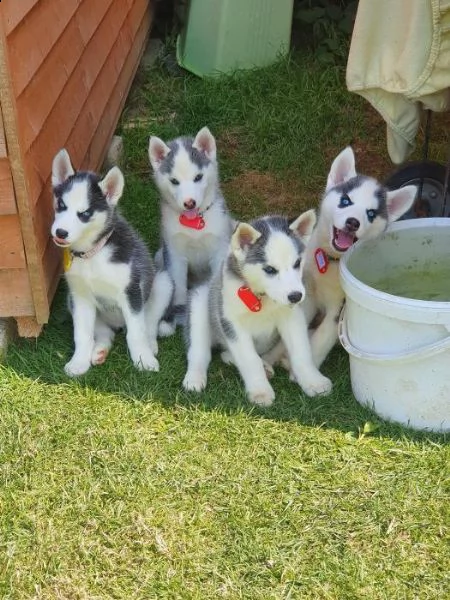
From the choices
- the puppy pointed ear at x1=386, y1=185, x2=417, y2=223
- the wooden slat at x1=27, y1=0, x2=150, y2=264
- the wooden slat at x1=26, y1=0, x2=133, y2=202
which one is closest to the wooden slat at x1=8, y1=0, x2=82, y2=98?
the wooden slat at x1=26, y1=0, x2=133, y2=202

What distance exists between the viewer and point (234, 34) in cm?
854

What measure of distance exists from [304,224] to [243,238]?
0.36 meters

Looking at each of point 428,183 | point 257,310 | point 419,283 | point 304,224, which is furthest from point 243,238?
point 428,183

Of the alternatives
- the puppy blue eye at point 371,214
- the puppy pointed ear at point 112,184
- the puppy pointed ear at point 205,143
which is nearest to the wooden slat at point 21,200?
the puppy pointed ear at point 112,184

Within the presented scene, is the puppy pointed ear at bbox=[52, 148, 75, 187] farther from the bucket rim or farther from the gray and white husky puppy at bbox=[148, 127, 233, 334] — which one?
the bucket rim

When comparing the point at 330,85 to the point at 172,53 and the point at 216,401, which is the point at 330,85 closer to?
the point at 172,53

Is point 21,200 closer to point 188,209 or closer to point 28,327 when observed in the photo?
point 28,327

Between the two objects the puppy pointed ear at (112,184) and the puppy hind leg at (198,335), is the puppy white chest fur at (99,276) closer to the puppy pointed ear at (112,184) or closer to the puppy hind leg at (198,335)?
the puppy pointed ear at (112,184)

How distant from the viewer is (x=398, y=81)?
4859 mm

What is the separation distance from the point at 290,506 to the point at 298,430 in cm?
59

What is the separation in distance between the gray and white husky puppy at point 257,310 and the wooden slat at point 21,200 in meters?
0.95

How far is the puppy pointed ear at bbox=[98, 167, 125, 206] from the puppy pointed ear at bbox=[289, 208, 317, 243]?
1.15 metres

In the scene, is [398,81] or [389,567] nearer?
[389,567]

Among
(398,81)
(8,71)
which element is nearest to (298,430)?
Result: (398,81)
